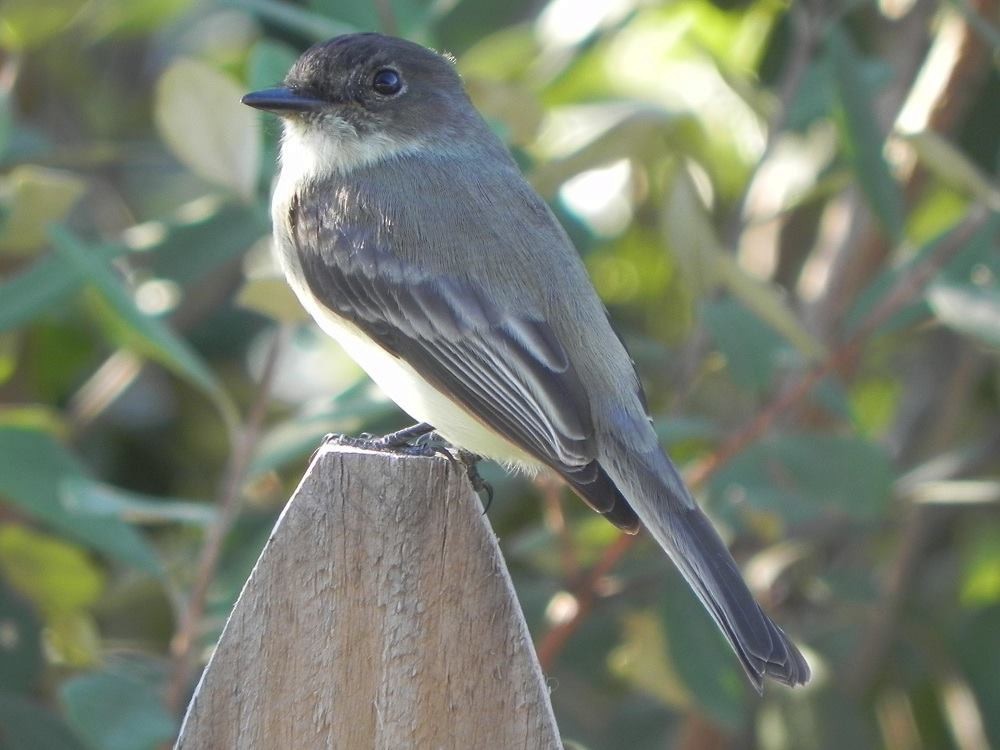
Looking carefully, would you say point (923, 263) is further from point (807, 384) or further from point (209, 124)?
Result: point (209, 124)

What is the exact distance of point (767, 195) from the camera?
4.27 m

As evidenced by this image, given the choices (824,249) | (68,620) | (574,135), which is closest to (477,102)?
(574,135)

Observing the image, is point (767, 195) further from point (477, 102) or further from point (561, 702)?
point (561, 702)

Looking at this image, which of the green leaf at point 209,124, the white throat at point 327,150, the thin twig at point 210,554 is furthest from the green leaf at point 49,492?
the white throat at point 327,150

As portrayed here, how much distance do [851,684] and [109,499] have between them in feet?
7.85

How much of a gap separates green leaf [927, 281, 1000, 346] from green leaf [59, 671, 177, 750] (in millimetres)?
1725

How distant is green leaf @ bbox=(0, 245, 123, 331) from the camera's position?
10.6ft

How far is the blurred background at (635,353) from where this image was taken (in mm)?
3193

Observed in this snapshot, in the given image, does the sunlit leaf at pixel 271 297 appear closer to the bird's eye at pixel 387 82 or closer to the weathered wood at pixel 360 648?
the bird's eye at pixel 387 82

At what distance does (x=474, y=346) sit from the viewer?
295cm

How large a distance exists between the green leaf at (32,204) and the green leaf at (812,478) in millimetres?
1610

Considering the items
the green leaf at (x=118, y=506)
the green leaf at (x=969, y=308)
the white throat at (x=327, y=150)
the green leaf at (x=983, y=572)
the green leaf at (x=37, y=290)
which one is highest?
the green leaf at (x=37, y=290)

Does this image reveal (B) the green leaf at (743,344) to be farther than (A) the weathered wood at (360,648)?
Yes

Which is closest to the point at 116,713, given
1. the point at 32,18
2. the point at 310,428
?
the point at 310,428
